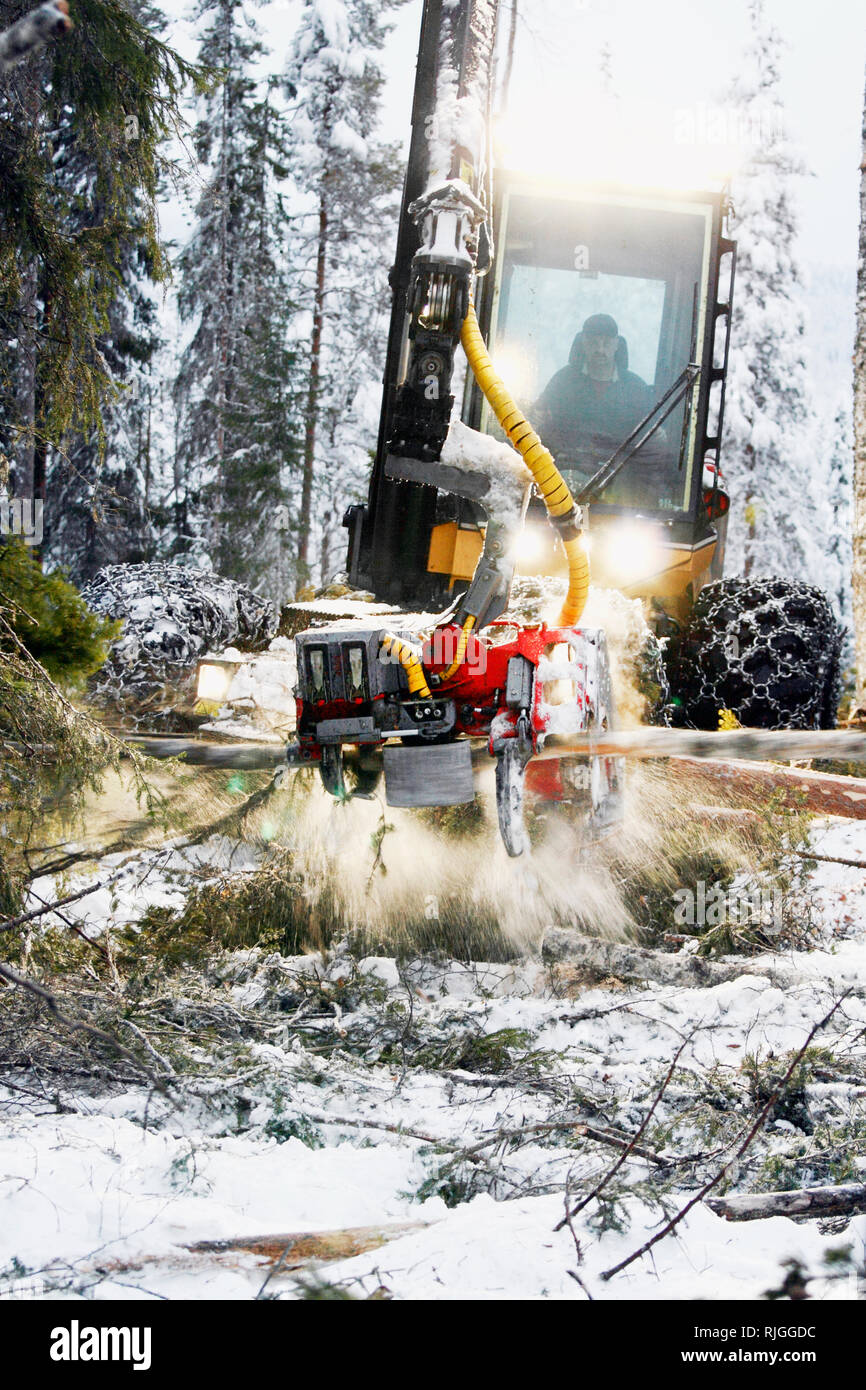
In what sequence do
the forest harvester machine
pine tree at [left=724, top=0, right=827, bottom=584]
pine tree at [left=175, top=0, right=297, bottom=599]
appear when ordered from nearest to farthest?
Answer: the forest harvester machine
pine tree at [left=175, top=0, right=297, bottom=599]
pine tree at [left=724, top=0, right=827, bottom=584]

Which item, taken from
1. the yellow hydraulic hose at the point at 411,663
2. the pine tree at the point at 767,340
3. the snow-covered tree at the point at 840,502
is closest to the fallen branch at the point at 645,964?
the yellow hydraulic hose at the point at 411,663

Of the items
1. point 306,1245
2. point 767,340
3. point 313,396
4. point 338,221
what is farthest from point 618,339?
point 767,340

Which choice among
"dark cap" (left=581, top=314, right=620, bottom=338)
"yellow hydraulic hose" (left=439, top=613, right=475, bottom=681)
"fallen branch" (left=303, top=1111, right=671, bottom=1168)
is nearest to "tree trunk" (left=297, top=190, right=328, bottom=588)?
"dark cap" (left=581, top=314, right=620, bottom=338)

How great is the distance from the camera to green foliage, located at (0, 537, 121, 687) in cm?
573

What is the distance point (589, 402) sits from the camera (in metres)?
6.74

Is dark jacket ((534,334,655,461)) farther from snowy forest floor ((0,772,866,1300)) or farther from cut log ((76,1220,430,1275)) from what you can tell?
cut log ((76,1220,430,1275))

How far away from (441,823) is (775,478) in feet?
73.3

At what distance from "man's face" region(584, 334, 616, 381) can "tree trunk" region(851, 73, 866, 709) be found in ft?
9.65

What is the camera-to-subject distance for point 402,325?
16.3 feet

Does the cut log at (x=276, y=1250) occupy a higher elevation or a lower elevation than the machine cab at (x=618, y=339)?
lower

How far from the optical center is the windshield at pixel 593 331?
6727 millimetres

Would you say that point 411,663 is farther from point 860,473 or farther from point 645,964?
point 860,473

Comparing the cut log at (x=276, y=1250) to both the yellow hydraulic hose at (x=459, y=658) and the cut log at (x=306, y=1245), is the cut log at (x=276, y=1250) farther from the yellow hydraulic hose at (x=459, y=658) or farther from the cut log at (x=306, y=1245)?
the yellow hydraulic hose at (x=459, y=658)
